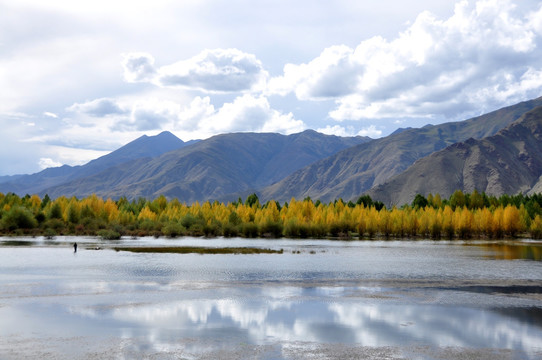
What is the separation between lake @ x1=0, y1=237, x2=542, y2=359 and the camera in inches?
1106

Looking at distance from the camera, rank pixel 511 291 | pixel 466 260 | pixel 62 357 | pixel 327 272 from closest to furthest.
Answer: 1. pixel 62 357
2. pixel 511 291
3. pixel 327 272
4. pixel 466 260

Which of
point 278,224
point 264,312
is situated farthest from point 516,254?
point 278,224

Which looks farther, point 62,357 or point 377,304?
point 377,304

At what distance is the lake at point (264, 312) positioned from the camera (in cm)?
2810

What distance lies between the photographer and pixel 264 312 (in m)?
38.0

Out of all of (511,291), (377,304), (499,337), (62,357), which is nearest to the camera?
(62,357)

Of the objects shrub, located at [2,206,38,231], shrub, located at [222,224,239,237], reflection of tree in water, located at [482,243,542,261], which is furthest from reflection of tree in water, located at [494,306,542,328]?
shrub, located at [2,206,38,231]

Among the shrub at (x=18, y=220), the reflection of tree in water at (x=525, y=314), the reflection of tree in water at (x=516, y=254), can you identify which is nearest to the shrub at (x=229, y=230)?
the shrub at (x=18, y=220)

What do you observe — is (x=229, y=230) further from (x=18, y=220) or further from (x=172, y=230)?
(x=18, y=220)

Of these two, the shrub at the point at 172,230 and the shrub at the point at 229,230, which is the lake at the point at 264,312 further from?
the shrub at the point at 229,230

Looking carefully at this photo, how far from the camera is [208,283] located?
5347 centimetres

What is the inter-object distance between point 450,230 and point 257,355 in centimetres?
16299

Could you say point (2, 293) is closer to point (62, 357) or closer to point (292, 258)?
point (62, 357)

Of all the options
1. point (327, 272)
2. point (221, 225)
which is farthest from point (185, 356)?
point (221, 225)
